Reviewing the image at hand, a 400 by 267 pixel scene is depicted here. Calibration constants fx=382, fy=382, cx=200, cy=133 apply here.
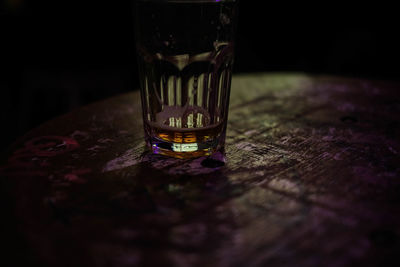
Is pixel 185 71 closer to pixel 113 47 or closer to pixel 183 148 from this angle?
pixel 183 148

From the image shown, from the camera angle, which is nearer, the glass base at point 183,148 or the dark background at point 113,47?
the glass base at point 183,148

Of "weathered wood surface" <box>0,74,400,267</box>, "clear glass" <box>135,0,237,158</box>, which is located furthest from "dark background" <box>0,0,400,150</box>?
"clear glass" <box>135,0,237,158</box>

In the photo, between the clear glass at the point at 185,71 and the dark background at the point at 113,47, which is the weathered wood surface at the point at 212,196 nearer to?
the clear glass at the point at 185,71

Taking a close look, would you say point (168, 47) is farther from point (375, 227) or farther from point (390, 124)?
point (390, 124)

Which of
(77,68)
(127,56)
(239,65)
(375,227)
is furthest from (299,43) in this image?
(375,227)

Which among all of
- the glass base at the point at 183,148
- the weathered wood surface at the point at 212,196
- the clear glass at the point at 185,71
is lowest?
the weathered wood surface at the point at 212,196

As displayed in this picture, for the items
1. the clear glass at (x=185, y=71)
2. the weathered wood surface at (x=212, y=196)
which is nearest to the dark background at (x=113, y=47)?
the weathered wood surface at (x=212, y=196)
